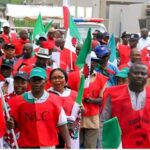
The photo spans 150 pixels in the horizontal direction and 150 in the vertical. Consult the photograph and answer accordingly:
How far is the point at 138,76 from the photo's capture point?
654cm

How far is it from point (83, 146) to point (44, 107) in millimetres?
2635

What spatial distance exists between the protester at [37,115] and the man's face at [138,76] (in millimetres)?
833

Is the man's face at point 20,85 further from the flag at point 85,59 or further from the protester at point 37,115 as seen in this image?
the flag at point 85,59

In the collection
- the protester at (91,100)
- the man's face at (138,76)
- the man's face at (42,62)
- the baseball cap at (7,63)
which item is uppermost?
the man's face at (138,76)

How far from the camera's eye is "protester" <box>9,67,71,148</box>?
6.80m

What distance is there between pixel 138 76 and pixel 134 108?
0.33 meters

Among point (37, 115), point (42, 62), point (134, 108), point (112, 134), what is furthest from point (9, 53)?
point (112, 134)

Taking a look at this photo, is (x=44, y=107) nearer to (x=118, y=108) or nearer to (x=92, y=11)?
(x=118, y=108)

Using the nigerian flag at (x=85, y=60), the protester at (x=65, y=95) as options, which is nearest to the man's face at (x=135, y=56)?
the nigerian flag at (x=85, y=60)

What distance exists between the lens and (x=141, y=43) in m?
16.7

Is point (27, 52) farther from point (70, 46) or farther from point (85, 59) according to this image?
point (85, 59)

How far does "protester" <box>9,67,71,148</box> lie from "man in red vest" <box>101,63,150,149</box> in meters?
0.61

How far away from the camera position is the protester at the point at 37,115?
22.3 feet

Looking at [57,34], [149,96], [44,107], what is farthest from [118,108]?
[57,34]
